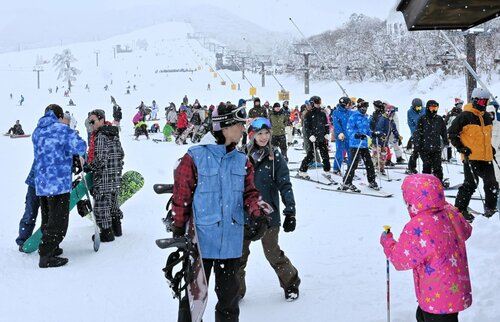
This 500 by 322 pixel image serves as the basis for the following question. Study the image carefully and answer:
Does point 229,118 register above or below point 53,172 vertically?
above

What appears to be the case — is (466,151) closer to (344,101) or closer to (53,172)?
(344,101)

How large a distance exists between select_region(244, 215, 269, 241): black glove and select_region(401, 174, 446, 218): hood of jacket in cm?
92

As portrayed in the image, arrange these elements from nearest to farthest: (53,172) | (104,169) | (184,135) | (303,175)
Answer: (53,172)
(104,169)
(303,175)
(184,135)

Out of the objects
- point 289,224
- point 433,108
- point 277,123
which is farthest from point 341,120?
point 289,224

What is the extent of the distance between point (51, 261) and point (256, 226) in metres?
3.26

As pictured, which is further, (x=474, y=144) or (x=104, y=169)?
(x=474, y=144)

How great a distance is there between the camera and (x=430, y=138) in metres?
8.22

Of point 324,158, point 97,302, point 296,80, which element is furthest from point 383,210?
point 296,80

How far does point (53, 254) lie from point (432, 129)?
20.5 feet

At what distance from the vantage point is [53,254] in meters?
5.64

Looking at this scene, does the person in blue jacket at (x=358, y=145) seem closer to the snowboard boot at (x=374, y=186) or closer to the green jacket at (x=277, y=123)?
the snowboard boot at (x=374, y=186)

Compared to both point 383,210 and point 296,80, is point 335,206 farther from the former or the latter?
point 296,80

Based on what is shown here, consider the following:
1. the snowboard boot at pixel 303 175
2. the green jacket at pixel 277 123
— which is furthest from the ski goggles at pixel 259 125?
the green jacket at pixel 277 123

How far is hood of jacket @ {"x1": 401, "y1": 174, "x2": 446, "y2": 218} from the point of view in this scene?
2699 mm
